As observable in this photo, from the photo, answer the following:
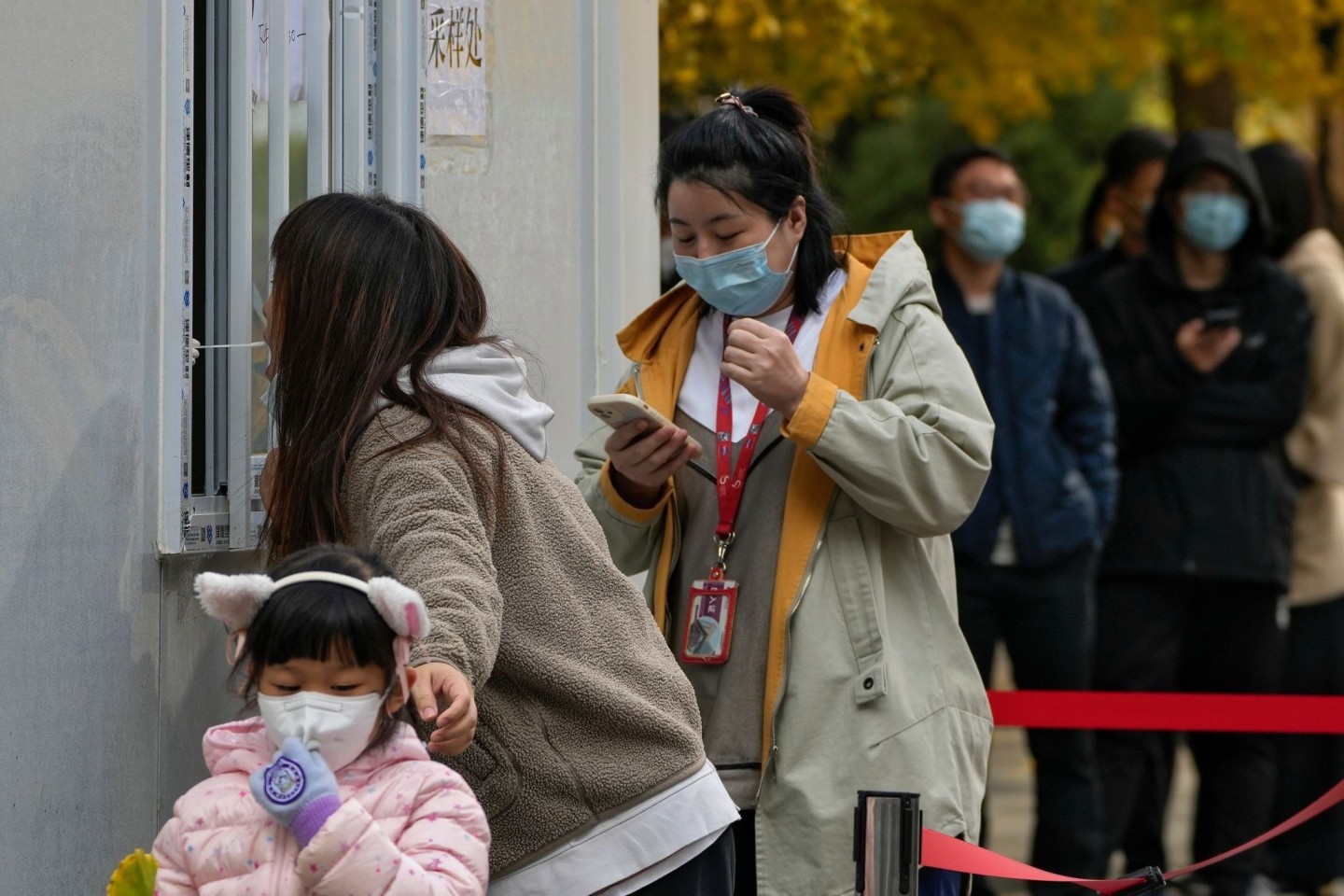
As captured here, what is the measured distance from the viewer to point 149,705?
2990 mm

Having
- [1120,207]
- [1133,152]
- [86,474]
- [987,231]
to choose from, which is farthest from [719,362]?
[1133,152]

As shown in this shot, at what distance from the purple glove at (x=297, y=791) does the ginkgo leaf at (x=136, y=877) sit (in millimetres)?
172

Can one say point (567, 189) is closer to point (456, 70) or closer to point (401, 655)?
point (456, 70)

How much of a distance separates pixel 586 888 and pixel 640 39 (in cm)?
282

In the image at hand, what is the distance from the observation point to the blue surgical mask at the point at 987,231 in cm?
644

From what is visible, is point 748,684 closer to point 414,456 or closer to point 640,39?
point 414,456

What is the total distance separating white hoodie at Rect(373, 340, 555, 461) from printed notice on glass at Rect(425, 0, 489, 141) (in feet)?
4.95

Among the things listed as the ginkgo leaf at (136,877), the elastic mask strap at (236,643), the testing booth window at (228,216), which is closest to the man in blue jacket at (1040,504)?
the testing booth window at (228,216)

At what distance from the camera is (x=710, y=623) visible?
3.56 m

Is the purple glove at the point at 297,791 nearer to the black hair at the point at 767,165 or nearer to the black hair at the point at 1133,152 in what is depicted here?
the black hair at the point at 767,165

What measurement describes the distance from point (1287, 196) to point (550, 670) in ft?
16.8

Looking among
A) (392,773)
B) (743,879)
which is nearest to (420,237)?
(392,773)

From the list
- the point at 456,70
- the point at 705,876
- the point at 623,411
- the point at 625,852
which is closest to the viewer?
the point at 625,852

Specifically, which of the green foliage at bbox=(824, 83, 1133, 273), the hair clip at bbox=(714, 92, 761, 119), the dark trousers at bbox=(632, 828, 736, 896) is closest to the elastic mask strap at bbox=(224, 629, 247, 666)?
the dark trousers at bbox=(632, 828, 736, 896)
